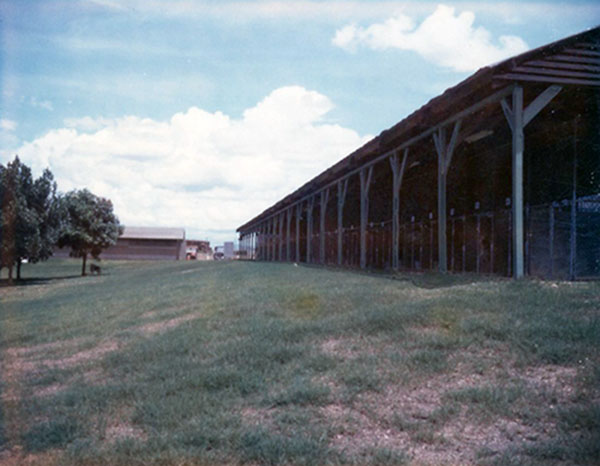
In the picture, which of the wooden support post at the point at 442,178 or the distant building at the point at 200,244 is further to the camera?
the distant building at the point at 200,244

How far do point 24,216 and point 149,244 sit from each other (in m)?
50.2

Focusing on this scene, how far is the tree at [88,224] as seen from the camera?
41.9m

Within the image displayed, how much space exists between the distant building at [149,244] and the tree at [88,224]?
3559 centimetres

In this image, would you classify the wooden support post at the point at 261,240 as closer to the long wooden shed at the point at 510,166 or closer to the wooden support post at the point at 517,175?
the long wooden shed at the point at 510,166

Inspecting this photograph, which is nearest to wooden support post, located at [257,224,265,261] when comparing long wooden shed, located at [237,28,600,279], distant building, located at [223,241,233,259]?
long wooden shed, located at [237,28,600,279]

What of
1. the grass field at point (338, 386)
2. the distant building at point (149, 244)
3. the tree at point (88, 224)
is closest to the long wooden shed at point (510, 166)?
the grass field at point (338, 386)

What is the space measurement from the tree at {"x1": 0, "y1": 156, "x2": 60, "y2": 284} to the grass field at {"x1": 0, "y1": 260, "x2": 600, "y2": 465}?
2426 cm

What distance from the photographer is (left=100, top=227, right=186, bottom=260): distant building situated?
261 ft

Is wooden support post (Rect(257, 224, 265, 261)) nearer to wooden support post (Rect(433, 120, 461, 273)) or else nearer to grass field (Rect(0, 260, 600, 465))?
wooden support post (Rect(433, 120, 461, 273))

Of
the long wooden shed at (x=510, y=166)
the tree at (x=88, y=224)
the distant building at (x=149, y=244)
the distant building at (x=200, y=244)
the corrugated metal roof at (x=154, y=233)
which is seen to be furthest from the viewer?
the distant building at (x=200, y=244)

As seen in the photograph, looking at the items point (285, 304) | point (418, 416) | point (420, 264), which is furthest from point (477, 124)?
point (418, 416)

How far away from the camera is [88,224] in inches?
1676

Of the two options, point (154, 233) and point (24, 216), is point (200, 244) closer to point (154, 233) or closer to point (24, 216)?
point (154, 233)

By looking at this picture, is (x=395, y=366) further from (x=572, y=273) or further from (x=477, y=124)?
(x=477, y=124)
